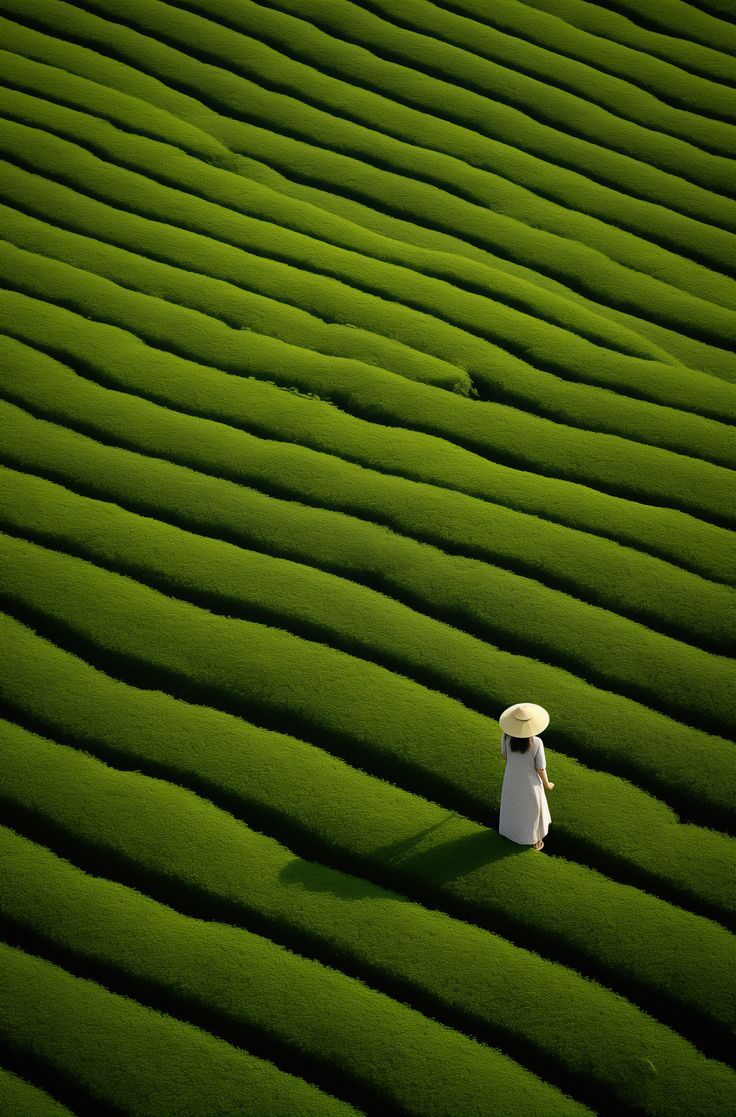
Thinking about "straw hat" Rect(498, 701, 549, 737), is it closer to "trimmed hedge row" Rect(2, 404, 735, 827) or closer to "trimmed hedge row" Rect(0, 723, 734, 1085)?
"trimmed hedge row" Rect(2, 404, 735, 827)

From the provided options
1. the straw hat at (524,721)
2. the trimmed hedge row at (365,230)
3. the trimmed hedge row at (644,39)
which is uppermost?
the trimmed hedge row at (644,39)

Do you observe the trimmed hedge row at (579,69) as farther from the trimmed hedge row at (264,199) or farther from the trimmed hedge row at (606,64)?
the trimmed hedge row at (264,199)

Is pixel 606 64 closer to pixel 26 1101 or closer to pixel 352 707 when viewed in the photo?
pixel 352 707

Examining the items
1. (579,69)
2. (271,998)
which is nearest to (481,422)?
(271,998)

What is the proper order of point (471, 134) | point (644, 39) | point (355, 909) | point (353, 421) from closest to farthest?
1. point (355, 909)
2. point (353, 421)
3. point (471, 134)
4. point (644, 39)

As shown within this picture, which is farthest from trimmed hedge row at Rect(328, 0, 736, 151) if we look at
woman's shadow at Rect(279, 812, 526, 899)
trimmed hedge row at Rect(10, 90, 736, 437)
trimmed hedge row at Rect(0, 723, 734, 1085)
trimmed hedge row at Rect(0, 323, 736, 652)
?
trimmed hedge row at Rect(0, 723, 734, 1085)

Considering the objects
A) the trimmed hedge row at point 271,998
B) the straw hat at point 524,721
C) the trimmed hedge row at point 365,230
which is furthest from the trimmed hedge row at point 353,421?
the trimmed hedge row at point 271,998

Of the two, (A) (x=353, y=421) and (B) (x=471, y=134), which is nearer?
(A) (x=353, y=421)
